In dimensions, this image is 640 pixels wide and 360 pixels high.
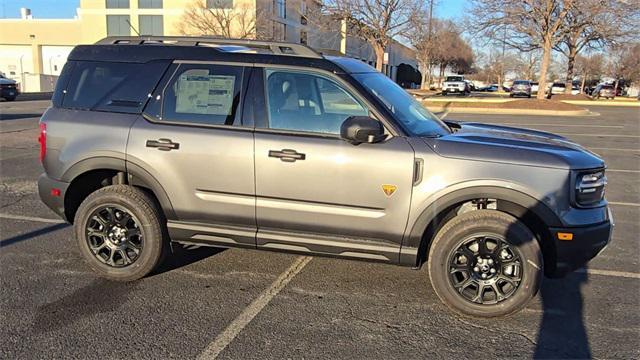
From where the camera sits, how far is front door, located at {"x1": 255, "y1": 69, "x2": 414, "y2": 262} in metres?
3.87

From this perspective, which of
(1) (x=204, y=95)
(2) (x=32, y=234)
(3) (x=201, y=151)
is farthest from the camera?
(2) (x=32, y=234)

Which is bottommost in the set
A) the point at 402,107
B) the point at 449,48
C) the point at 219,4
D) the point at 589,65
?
the point at 402,107

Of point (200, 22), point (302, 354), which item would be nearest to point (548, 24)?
point (302, 354)

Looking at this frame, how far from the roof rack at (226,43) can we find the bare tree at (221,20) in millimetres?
43377

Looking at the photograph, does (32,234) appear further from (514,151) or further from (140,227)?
(514,151)

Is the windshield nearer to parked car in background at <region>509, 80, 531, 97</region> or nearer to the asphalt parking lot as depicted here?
the asphalt parking lot

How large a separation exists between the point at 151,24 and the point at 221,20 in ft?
55.9

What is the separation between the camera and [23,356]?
3252 mm

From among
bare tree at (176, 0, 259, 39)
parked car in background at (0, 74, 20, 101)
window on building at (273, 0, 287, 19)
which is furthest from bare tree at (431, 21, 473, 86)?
parked car in background at (0, 74, 20, 101)

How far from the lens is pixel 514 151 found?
12.5 feet

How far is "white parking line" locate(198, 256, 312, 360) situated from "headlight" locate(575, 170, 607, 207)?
2410 mm

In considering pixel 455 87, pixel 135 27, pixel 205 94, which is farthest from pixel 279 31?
pixel 205 94

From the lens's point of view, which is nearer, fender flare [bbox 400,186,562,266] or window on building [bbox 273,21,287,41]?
fender flare [bbox 400,186,562,266]

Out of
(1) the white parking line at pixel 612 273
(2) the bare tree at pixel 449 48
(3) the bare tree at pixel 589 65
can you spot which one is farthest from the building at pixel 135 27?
(1) the white parking line at pixel 612 273
